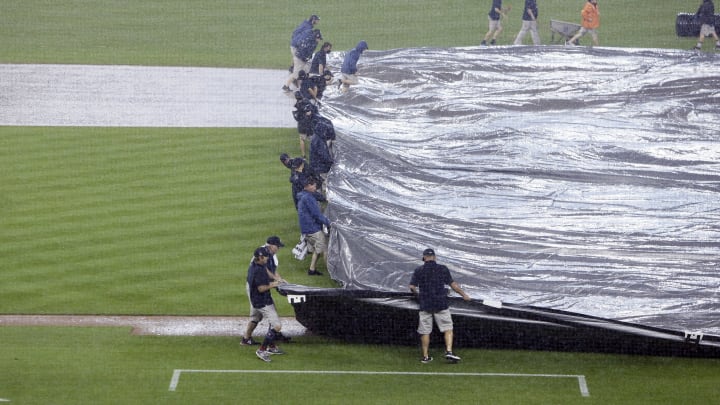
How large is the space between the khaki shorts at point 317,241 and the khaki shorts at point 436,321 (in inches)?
154

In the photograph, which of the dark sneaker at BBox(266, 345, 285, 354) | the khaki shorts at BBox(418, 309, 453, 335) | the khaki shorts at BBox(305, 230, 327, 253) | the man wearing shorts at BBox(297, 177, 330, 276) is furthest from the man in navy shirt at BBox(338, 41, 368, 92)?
the khaki shorts at BBox(418, 309, 453, 335)

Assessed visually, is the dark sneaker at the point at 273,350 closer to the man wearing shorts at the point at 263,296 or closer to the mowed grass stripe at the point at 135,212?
the man wearing shorts at the point at 263,296

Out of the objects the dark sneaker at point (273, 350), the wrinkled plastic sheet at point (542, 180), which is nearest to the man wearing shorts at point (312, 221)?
the wrinkled plastic sheet at point (542, 180)

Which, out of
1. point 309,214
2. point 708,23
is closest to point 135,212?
point 309,214

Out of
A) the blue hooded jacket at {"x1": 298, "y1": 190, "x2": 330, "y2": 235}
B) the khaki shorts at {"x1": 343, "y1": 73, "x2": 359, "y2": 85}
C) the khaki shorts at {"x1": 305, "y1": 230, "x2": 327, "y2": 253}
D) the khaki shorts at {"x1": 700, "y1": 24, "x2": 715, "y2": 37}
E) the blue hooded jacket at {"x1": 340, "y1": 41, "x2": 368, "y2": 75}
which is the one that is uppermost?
the khaki shorts at {"x1": 700, "y1": 24, "x2": 715, "y2": 37}

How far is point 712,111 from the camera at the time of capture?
26.1m

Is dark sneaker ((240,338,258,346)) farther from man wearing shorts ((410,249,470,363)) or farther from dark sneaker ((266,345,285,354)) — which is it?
man wearing shorts ((410,249,470,363))

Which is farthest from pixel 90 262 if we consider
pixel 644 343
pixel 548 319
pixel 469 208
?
pixel 644 343

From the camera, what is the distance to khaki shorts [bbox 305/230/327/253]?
19.3m

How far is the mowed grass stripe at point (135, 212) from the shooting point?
19266 mm

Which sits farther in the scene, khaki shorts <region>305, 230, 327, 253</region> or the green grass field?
khaki shorts <region>305, 230, 327, 253</region>

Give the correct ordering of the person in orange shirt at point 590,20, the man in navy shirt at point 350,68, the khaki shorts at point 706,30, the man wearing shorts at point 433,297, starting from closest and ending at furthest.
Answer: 1. the man wearing shorts at point 433,297
2. the man in navy shirt at point 350,68
3. the person in orange shirt at point 590,20
4. the khaki shorts at point 706,30

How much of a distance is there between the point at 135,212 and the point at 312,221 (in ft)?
17.2

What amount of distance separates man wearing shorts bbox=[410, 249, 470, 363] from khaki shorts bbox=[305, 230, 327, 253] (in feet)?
12.1
